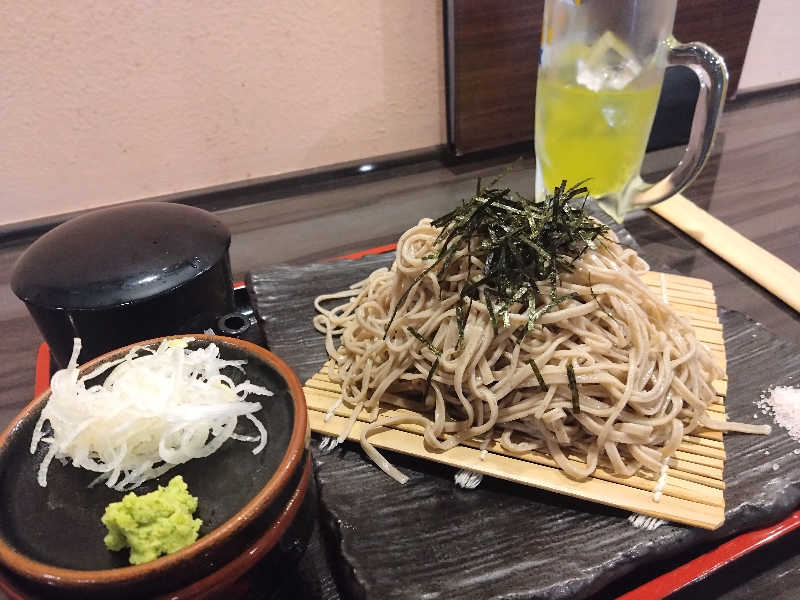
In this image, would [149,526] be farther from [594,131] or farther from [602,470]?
[594,131]

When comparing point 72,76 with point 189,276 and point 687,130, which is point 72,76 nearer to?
point 189,276

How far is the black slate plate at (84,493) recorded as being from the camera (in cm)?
90

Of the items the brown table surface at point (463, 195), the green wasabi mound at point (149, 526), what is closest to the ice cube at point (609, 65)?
the brown table surface at point (463, 195)

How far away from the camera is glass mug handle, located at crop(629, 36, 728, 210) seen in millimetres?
1988

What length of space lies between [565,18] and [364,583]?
1888 millimetres

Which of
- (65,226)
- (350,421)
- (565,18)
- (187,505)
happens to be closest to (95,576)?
(187,505)

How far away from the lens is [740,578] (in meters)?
1.24

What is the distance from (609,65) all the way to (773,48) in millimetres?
2511

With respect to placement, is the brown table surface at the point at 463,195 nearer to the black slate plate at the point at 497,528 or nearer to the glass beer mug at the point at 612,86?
the glass beer mug at the point at 612,86

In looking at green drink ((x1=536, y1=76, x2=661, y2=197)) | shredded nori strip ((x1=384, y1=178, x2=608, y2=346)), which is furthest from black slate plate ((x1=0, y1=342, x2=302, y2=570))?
green drink ((x1=536, y1=76, x2=661, y2=197))

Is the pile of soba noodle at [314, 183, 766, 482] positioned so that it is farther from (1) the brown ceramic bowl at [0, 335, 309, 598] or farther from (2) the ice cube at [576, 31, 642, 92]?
(2) the ice cube at [576, 31, 642, 92]

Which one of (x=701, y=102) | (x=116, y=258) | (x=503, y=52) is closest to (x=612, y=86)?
(x=701, y=102)

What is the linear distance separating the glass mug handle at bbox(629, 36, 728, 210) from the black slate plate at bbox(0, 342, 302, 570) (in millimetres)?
1814

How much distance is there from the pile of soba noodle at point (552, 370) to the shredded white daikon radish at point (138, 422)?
16.1 inches
